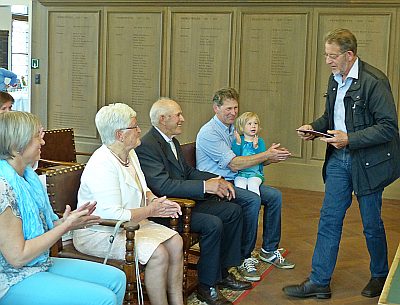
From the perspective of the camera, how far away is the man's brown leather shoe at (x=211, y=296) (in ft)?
13.2

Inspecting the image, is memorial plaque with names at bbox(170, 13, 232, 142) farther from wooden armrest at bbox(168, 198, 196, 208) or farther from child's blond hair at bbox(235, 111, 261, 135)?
wooden armrest at bbox(168, 198, 196, 208)

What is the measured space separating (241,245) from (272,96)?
12.6ft

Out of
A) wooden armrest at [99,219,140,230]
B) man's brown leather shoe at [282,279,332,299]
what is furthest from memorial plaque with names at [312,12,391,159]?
wooden armrest at [99,219,140,230]

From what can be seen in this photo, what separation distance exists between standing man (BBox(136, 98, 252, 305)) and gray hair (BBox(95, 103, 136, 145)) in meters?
0.47

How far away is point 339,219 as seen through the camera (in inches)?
165

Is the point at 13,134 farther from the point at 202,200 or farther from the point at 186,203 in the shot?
the point at 202,200

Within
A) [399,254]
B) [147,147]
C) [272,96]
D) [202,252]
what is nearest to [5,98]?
[147,147]

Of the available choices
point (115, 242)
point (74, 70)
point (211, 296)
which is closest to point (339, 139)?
point (211, 296)

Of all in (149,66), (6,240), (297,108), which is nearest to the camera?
(6,240)

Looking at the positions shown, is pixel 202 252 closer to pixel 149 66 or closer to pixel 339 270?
pixel 339 270

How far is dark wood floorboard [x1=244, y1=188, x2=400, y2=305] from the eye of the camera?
14.0ft

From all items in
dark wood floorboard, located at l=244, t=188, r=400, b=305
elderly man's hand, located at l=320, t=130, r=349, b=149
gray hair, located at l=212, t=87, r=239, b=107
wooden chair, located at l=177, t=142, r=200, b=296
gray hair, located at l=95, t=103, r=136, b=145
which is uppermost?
gray hair, located at l=212, t=87, r=239, b=107

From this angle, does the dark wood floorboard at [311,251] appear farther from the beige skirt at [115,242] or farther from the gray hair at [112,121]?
the gray hair at [112,121]

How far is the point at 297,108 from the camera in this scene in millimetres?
8023
